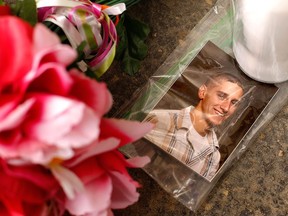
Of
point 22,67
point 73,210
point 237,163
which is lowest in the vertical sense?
point 237,163

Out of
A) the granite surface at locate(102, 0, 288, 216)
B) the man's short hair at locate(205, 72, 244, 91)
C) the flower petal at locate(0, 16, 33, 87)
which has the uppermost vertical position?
the flower petal at locate(0, 16, 33, 87)

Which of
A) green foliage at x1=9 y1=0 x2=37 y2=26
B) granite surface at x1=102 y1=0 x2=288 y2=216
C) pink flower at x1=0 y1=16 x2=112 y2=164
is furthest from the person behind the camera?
granite surface at x1=102 y1=0 x2=288 y2=216

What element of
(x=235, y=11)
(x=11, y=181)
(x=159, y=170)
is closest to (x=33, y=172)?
(x=11, y=181)

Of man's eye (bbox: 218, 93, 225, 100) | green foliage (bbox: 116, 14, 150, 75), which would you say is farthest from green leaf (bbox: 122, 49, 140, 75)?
man's eye (bbox: 218, 93, 225, 100)

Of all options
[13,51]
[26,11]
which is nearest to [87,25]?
[26,11]

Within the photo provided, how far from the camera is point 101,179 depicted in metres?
0.38

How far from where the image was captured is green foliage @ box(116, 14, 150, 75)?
23.7 inches

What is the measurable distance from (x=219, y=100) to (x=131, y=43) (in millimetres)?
130

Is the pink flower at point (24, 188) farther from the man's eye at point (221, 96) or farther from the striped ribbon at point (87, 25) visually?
the man's eye at point (221, 96)

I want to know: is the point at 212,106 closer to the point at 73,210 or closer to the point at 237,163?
the point at 237,163

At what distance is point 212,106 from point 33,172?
0.28m

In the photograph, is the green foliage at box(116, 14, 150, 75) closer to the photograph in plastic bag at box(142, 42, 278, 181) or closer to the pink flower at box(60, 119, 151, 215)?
the photograph in plastic bag at box(142, 42, 278, 181)

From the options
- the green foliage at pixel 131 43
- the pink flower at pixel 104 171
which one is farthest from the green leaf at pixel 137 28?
the pink flower at pixel 104 171

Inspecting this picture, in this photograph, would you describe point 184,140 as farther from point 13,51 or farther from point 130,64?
A: point 13,51
